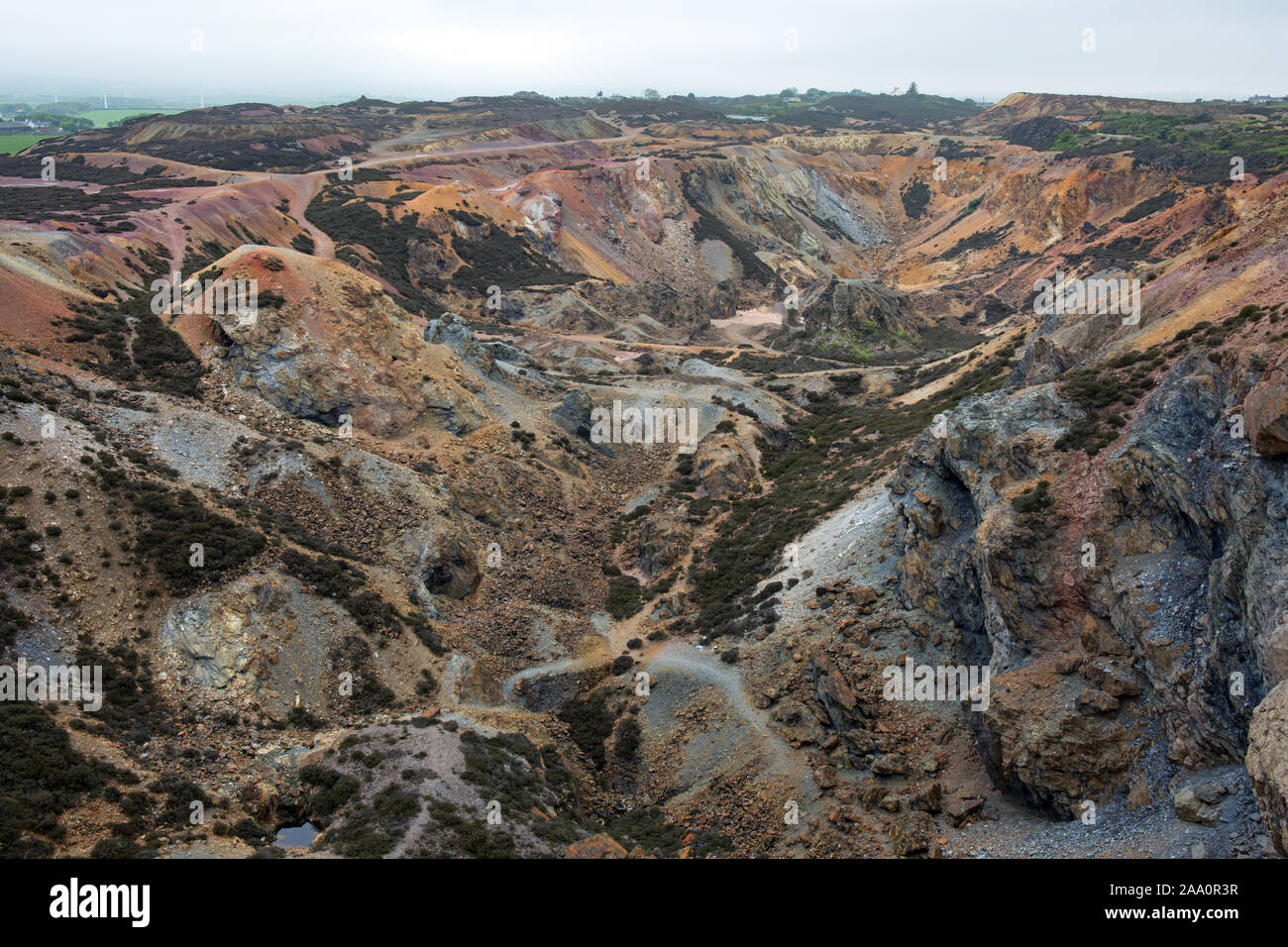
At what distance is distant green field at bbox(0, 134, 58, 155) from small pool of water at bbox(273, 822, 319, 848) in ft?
485

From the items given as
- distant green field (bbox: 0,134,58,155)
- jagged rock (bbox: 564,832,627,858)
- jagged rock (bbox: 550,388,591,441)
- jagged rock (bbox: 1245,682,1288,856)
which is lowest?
jagged rock (bbox: 564,832,627,858)

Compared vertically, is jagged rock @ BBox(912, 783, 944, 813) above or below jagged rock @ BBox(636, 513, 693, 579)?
below

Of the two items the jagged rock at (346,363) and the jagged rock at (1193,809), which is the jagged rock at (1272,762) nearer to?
the jagged rock at (1193,809)

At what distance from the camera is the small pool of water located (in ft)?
63.9

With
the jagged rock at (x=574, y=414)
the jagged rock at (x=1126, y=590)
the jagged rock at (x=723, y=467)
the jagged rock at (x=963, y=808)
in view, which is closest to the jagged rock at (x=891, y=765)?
the jagged rock at (x=963, y=808)

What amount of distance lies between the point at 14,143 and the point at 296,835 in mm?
172942

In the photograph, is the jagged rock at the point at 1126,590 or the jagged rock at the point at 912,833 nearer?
the jagged rock at the point at 1126,590

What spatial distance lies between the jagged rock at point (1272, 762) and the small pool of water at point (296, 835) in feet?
68.5

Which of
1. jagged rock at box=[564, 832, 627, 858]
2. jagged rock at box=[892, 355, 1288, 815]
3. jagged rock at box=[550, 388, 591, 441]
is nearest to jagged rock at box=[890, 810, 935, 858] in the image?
jagged rock at box=[892, 355, 1288, 815]

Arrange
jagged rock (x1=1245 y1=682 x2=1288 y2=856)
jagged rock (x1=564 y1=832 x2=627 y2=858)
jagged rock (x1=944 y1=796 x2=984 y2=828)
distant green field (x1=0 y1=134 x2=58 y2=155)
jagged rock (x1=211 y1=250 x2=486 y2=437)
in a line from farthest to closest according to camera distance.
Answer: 1. distant green field (x1=0 y1=134 x2=58 y2=155)
2. jagged rock (x1=211 y1=250 x2=486 y2=437)
3. jagged rock (x1=944 y1=796 x2=984 y2=828)
4. jagged rock (x1=564 y1=832 x2=627 y2=858)
5. jagged rock (x1=1245 y1=682 x2=1288 y2=856)

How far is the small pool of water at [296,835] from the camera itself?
63.9 feet

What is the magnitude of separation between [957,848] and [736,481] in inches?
1115

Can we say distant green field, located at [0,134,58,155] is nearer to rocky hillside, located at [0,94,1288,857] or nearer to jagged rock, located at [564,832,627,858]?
rocky hillside, located at [0,94,1288,857]

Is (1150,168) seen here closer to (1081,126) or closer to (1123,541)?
(1081,126)
